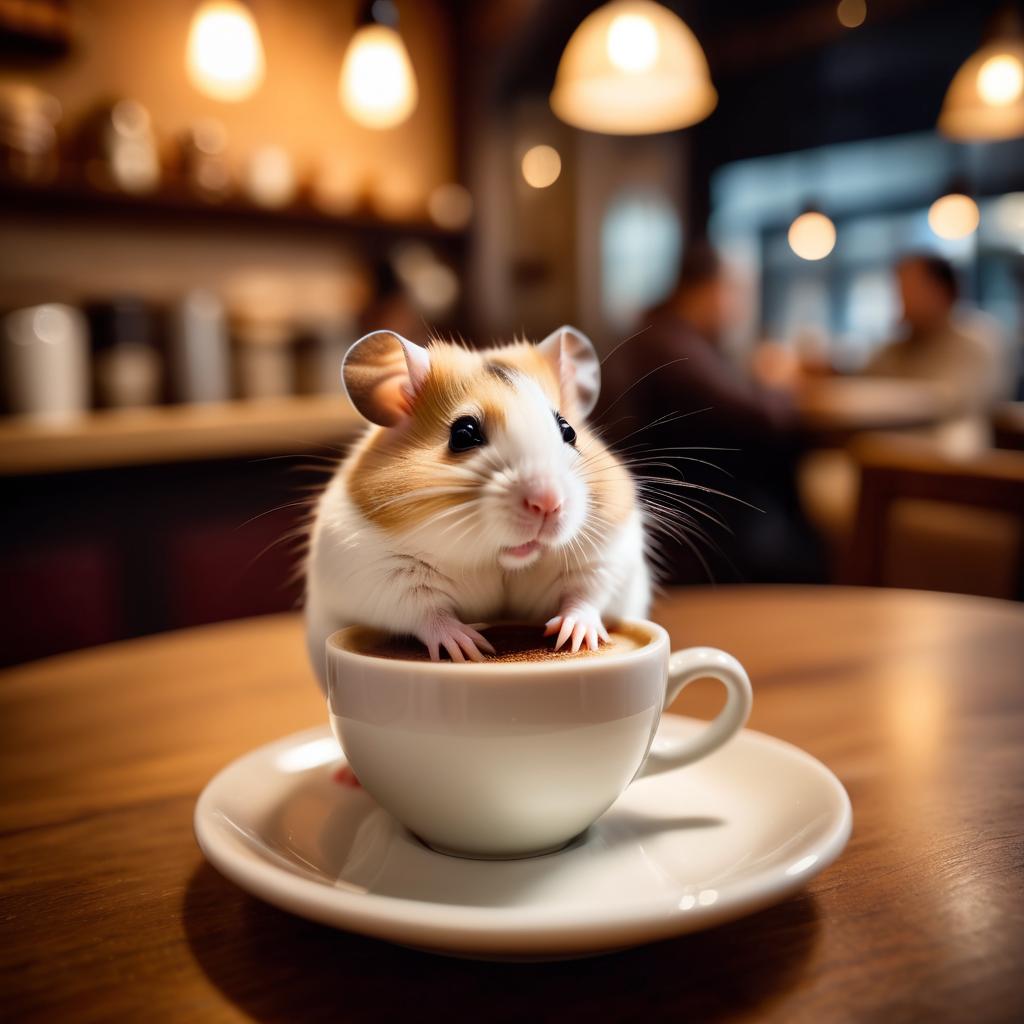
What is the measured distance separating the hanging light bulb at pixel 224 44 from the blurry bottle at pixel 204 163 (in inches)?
30.2

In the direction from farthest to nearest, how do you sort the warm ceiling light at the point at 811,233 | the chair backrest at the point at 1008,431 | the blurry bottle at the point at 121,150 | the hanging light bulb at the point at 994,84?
the warm ceiling light at the point at 811,233
the blurry bottle at the point at 121,150
the hanging light bulb at the point at 994,84
the chair backrest at the point at 1008,431

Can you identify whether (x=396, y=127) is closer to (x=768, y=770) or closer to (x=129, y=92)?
(x=129, y=92)

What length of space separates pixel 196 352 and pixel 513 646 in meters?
2.43

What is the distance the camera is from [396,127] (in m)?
3.65

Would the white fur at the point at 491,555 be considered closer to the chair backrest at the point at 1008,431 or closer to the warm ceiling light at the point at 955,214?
the chair backrest at the point at 1008,431

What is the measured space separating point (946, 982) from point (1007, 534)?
5.67ft

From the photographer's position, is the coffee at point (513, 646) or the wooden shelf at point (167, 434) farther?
the wooden shelf at point (167, 434)

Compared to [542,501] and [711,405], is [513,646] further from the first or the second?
[711,405]

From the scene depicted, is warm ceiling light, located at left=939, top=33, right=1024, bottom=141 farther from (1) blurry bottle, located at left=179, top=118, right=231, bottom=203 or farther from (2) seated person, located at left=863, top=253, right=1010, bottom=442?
(1) blurry bottle, located at left=179, top=118, right=231, bottom=203

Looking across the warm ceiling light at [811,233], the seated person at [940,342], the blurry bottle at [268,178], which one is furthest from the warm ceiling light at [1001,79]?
the warm ceiling light at [811,233]

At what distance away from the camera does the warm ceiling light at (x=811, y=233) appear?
564 cm

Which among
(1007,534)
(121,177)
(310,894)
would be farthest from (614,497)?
(121,177)

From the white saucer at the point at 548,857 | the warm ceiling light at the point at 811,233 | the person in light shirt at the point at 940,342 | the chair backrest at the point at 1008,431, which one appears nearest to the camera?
the white saucer at the point at 548,857

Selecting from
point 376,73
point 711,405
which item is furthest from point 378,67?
point 711,405
